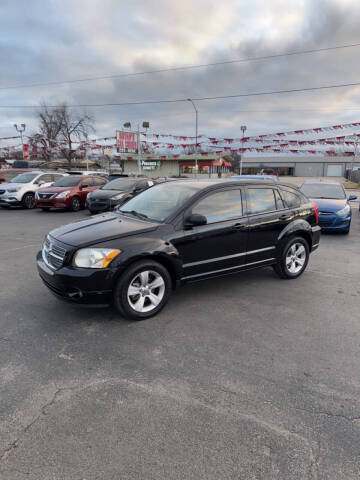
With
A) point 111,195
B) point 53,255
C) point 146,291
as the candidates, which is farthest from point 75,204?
point 146,291

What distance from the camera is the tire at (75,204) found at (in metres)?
13.2

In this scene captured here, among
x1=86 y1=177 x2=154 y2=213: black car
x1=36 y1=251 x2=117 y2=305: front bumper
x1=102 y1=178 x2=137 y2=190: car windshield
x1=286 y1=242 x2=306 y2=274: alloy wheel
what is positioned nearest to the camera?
x1=36 y1=251 x2=117 y2=305: front bumper

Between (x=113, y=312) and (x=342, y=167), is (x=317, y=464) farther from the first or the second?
(x=342, y=167)

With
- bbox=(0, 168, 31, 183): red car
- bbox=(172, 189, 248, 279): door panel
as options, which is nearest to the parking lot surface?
bbox=(172, 189, 248, 279): door panel

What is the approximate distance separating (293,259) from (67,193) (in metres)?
10.5

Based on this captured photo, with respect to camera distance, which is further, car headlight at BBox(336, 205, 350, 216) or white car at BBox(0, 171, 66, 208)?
white car at BBox(0, 171, 66, 208)

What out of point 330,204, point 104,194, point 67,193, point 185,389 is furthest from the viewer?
point 67,193

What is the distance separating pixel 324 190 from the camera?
33.1ft

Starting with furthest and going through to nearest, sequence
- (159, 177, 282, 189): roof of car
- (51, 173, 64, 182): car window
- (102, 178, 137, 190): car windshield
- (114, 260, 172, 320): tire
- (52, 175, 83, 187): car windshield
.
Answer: (51, 173, 64, 182): car window, (52, 175, 83, 187): car windshield, (102, 178, 137, 190): car windshield, (159, 177, 282, 189): roof of car, (114, 260, 172, 320): tire

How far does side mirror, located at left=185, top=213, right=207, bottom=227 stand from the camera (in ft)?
12.6

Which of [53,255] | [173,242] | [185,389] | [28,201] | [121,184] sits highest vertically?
[121,184]

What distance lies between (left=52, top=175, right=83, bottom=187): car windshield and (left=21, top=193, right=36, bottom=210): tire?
1389 millimetres

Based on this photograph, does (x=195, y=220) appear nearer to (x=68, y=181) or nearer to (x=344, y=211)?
(x=344, y=211)

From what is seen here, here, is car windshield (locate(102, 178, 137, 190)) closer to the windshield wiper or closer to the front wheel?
the front wheel
